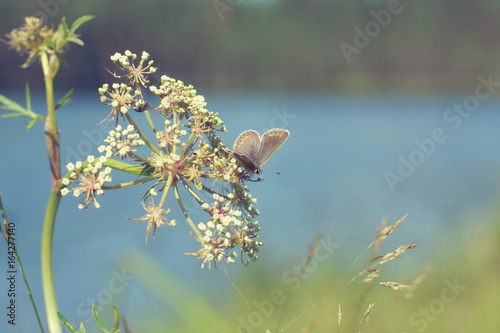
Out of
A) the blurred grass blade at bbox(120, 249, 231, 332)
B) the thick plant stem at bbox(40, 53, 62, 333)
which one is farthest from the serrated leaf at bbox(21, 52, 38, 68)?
the blurred grass blade at bbox(120, 249, 231, 332)

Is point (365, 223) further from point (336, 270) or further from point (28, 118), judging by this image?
point (28, 118)

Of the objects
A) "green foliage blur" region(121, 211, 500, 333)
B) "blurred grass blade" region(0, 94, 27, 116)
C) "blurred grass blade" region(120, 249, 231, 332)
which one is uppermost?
"blurred grass blade" region(0, 94, 27, 116)

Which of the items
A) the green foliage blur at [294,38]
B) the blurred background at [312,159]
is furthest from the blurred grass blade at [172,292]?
the green foliage blur at [294,38]

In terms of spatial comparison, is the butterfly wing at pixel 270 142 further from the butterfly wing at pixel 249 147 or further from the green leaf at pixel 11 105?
the green leaf at pixel 11 105

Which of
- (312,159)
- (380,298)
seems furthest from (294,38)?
(380,298)

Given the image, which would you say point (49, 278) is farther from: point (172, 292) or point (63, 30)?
point (172, 292)

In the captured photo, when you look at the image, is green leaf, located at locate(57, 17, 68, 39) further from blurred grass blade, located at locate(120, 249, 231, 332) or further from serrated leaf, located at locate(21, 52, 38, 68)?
blurred grass blade, located at locate(120, 249, 231, 332)
